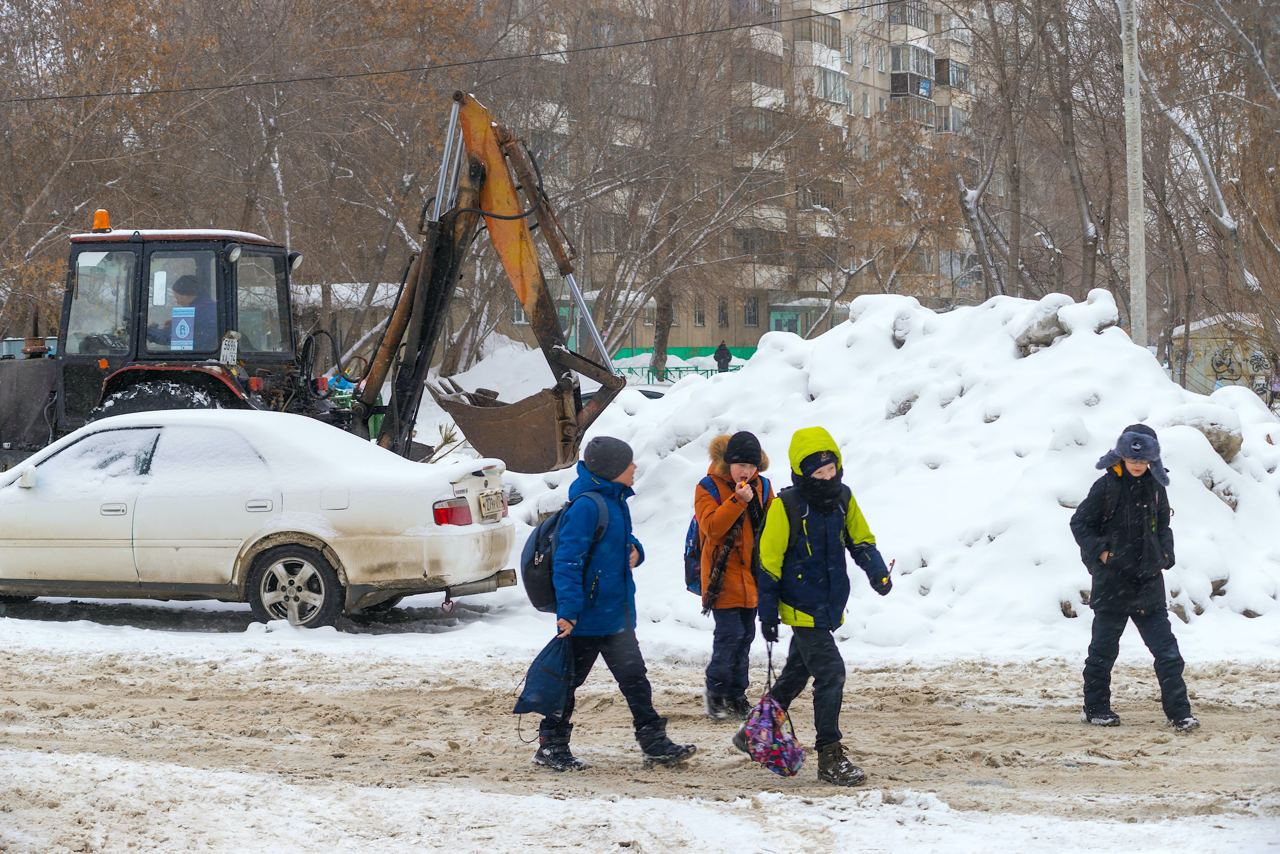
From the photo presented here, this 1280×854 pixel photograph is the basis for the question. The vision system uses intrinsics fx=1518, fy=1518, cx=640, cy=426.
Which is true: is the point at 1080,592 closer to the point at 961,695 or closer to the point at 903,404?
the point at 961,695

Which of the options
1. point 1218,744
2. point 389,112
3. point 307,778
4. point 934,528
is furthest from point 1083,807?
point 389,112

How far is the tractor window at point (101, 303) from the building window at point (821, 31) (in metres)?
40.0

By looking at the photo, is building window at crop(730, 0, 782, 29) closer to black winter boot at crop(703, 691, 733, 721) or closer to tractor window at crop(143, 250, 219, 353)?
tractor window at crop(143, 250, 219, 353)

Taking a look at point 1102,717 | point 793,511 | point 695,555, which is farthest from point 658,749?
point 1102,717

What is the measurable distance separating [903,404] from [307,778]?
766 cm

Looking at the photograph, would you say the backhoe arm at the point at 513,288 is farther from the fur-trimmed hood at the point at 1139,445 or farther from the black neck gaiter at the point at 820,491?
the black neck gaiter at the point at 820,491

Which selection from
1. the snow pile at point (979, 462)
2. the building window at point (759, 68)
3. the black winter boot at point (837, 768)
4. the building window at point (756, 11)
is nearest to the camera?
the black winter boot at point (837, 768)

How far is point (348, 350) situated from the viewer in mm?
29188

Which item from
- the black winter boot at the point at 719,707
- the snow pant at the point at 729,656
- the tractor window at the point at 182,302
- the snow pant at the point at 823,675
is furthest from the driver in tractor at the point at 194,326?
the snow pant at the point at 823,675

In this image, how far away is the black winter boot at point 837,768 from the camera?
19.6 ft

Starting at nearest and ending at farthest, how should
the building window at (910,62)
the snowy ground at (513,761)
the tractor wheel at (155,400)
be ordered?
the snowy ground at (513,761), the tractor wheel at (155,400), the building window at (910,62)

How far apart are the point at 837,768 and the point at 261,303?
806 centimetres

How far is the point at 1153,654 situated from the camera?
7.29 m

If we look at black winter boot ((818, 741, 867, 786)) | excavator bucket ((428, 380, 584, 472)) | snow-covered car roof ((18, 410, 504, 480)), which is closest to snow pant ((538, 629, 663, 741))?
black winter boot ((818, 741, 867, 786))
